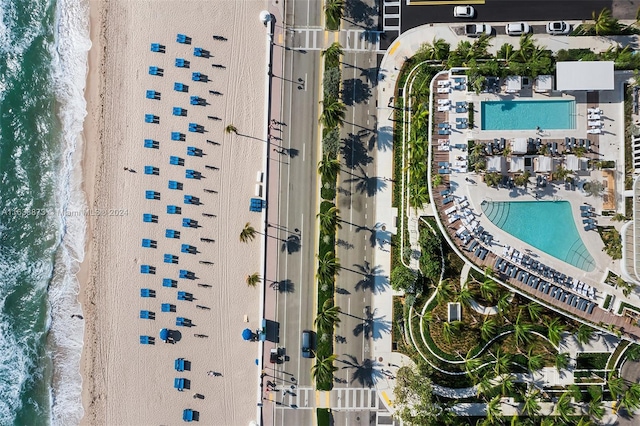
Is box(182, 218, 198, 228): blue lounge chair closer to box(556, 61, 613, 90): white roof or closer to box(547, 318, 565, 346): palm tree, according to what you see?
box(547, 318, 565, 346): palm tree

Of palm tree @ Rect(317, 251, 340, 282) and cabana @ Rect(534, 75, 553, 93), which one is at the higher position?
cabana @ Rect(534, 75, 553, 93)

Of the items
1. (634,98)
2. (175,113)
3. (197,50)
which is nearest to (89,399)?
(175,113)

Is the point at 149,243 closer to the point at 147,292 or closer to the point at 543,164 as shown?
the point at 147,292

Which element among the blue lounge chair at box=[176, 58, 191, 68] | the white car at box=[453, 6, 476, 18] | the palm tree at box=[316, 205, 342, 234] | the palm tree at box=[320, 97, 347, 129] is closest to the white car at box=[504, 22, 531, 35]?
the white car at box=[453, 6, 476, 18]

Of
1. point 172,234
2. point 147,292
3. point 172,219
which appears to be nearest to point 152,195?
point 172,219

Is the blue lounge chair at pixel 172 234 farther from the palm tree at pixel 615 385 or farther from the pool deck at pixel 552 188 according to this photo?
the palm tree at pixel 615 385
